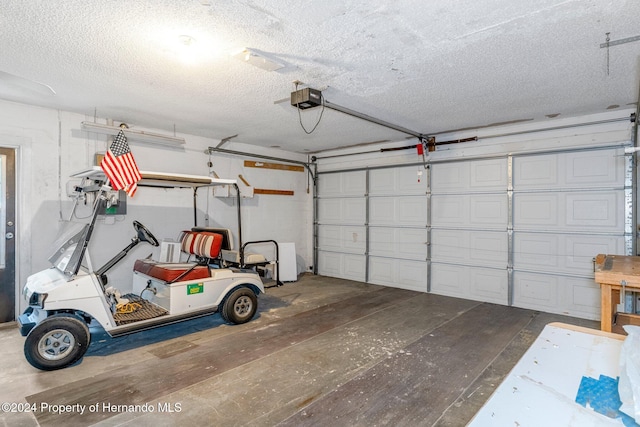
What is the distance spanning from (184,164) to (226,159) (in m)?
0.91

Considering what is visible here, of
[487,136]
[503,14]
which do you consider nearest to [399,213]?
[487,136]

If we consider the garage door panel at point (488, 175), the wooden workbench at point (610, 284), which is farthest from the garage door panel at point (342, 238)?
the wooden workbench at point (610, 284)

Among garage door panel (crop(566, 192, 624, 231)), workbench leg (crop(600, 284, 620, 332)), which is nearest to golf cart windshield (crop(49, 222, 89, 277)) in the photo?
workbench leg (crop(600, 284, 620, 332))

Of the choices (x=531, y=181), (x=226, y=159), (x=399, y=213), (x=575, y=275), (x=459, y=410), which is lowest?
A: (x=459, y=410)

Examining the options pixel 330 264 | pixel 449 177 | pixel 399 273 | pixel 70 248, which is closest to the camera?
pixel 70 248

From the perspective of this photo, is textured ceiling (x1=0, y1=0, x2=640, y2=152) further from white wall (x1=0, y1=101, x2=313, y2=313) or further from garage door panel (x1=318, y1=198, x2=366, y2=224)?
garage door panel (x1=318, y1=198, x2=366, y2=224)

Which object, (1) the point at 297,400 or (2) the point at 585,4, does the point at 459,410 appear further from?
(2) the point at 585,4

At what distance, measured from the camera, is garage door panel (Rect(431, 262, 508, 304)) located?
5609 mm

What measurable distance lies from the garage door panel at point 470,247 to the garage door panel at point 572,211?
0.42 m

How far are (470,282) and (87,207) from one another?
603cm

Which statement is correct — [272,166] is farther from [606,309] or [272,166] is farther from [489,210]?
[606,309]

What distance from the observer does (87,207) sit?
4.69 metres

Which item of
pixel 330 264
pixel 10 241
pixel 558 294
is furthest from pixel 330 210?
pixel 10 241

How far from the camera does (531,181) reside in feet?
17.4
